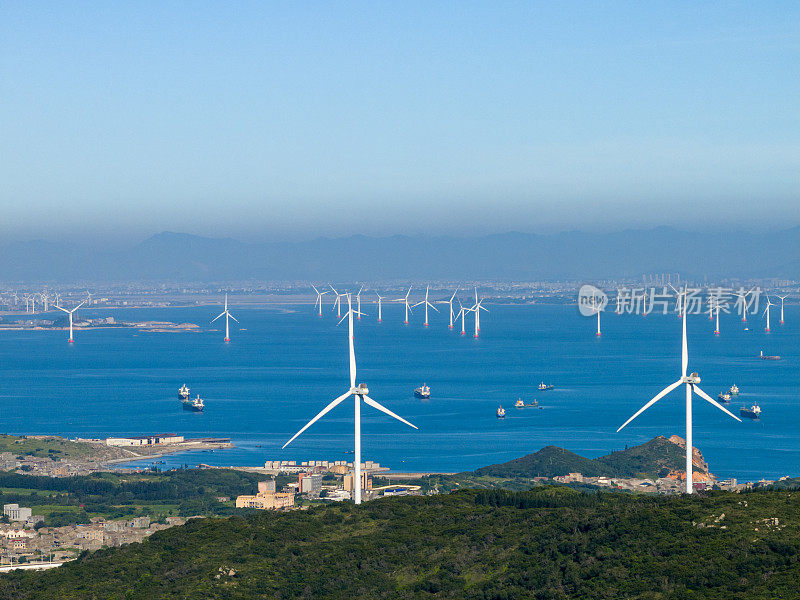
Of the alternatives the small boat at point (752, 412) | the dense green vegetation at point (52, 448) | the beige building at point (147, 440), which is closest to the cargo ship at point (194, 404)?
the beige building at point (147, 440)

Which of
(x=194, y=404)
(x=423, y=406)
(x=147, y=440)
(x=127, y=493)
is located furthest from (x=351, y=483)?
(x=194, y=404)

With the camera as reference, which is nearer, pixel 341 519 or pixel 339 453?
pixel 341 519

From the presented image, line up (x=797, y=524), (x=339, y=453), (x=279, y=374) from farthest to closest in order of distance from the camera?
(x=279, y=374) < (x=339, y=453) < (x=797, y=524)

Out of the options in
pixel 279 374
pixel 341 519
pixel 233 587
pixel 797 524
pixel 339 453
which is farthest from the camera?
pixel 279 374

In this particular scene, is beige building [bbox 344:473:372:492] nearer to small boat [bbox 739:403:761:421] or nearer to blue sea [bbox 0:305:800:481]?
blue sea [bbox 0:305:800:481]

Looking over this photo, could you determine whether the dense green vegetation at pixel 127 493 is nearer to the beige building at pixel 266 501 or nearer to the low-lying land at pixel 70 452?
the beige building at pixel 266 501

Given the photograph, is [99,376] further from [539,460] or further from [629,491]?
[629,491]

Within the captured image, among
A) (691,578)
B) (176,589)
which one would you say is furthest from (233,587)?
(691,578)
